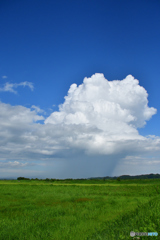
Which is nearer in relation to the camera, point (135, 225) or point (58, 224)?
point (135, 225)

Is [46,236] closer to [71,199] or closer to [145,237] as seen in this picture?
[145,237]

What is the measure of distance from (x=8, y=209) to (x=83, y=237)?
10.1 meters

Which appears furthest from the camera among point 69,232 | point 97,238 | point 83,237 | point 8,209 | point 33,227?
point 8,209

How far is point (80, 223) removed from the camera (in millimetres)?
11531

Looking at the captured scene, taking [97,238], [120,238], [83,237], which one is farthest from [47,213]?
[120,238]

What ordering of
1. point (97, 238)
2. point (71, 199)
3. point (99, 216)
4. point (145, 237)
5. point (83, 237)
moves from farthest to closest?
point (71, 199) → point (99, 216) → point (83, 237) → point (97, 238) → point (145, 237)

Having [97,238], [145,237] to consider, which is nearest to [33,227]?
[97,238]

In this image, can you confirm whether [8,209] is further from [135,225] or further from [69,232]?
[135,225]

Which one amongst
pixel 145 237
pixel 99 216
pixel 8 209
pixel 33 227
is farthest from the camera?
pixel 8 209

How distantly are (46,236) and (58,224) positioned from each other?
206 centimetres

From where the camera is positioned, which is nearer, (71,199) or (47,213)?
(47,213)

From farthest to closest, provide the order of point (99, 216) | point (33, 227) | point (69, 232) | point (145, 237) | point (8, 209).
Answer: point (8, 209) → point (99, 216) → point (33, 227) → point (69, 232) → point (145, 237)

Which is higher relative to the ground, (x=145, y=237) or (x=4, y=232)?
(x=145, y=237)

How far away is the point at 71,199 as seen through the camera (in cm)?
2222
